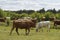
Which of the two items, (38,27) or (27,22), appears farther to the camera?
(38,27)

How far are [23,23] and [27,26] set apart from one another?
2.07ft

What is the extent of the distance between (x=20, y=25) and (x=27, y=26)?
0.86 m

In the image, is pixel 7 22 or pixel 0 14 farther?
pixel 0 14

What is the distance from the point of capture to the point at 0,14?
326 ft

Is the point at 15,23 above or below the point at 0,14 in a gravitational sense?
above

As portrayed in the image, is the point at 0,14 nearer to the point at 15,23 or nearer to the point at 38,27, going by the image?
the point at 38,27

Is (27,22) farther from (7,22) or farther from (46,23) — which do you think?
(7,22)

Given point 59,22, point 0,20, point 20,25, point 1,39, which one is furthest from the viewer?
point 0,20

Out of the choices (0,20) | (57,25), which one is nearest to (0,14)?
(0,20)

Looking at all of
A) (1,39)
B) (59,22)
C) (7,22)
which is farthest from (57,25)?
(1,39)

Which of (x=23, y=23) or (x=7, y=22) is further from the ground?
(x=23, y=23)

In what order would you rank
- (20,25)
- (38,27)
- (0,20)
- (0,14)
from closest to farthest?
(20,25) → (38,27) → (0,20) → (0,14)

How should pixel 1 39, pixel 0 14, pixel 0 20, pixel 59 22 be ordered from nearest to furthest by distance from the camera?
pixel 1 39
pixel 59 22
pixel 0 20
pixel 0 14

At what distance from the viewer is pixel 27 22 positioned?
24.9 metres
